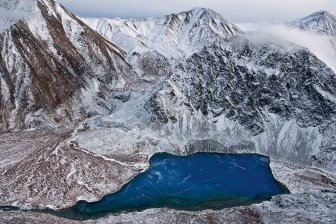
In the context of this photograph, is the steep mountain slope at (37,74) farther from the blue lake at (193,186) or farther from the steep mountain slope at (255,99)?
the blue lake at (193,186)

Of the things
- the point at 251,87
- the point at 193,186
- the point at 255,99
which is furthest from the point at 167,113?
the point at 193,186

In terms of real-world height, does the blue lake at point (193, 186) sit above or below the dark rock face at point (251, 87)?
below

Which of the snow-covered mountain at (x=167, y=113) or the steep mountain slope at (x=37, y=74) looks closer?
the snow-covered mountain at (x=167, y=113)

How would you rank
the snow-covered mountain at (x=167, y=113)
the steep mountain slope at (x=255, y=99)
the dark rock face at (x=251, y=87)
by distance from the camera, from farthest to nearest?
the dark rock face at (x=251, y=87) < the steep mountain slope at (x=255, y=99) < the snow-covered mountain at (x=167, y=113)

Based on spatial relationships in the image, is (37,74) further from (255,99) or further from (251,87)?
(255,99)

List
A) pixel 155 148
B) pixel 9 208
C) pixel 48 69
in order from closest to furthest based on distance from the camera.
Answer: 1. pixel 9 208
2. pixel 155 148
3. pixel 48 69

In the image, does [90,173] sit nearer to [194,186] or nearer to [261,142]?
[194,186]

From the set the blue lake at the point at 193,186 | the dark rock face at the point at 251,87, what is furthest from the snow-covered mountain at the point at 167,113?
the blue lake at the point at 193,186

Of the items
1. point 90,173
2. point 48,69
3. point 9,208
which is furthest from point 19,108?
point 9,208

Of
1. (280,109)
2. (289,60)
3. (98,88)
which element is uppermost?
(289,60)
